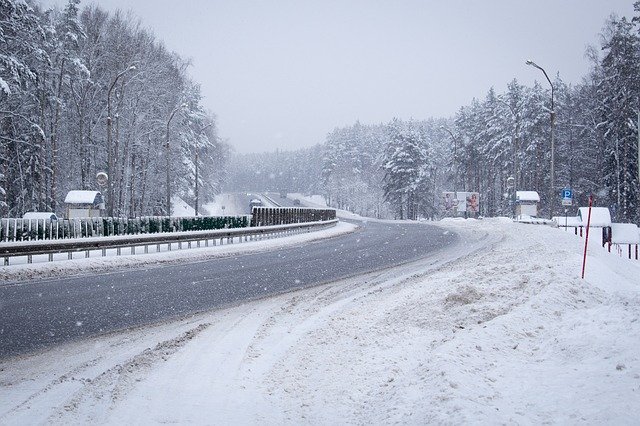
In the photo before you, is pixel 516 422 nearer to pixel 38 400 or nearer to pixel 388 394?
pixel 388 394

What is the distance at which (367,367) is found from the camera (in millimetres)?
5609

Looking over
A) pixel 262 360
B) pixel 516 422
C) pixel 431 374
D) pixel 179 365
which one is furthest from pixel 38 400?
pixel 516 422

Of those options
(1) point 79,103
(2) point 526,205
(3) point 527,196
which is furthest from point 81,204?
(3) point 527,196

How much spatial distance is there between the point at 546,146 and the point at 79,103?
57079 mm

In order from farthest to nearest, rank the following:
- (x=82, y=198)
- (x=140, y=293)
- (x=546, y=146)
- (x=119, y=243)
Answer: (x=546, y=146), (x=82, y=198), (x=119, y=243), (x=140, y=293)

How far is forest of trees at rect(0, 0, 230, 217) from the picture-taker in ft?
102

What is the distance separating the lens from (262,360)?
19.3ft

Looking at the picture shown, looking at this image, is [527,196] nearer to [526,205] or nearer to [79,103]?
[526,205]

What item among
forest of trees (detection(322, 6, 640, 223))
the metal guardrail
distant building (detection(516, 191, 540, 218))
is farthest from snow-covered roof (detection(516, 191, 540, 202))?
the metal guardrail

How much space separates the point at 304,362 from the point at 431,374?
1.55m

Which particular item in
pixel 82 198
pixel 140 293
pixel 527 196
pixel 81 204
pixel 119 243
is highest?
pixel 527 196

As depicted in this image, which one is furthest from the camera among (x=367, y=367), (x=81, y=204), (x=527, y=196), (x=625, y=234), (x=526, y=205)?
(x=527, y=196)

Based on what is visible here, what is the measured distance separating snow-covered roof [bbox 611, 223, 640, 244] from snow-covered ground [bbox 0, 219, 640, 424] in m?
14.9

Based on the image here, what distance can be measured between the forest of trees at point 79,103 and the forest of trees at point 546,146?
2697 centimetres
